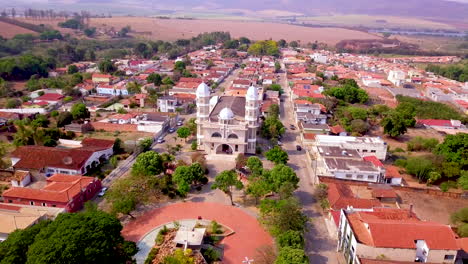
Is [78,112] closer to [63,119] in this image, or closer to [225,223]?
[63,119]

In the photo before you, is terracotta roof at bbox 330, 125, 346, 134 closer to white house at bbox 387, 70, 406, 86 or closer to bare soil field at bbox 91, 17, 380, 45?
white house at bbox 387, 70, 406, 86

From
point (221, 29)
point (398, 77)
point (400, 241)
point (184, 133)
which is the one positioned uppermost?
point (221, 29)

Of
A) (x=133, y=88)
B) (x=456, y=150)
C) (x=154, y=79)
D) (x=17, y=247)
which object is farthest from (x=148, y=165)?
(x=154, y=79)

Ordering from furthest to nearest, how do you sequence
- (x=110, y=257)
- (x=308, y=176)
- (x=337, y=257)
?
(x=308, y=176) < (x=337, y=257) < (x=110, y=257)

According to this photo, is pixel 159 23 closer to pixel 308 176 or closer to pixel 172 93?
pixel 172 93

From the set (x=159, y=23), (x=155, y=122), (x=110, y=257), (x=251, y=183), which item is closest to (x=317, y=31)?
(x=159, y=23)
